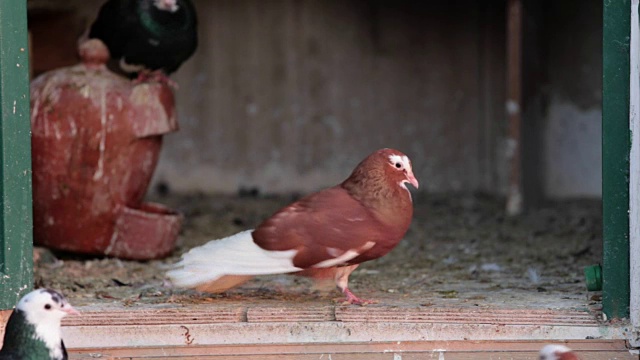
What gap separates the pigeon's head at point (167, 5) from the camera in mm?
5238

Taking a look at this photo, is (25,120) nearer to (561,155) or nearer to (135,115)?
(135,115)

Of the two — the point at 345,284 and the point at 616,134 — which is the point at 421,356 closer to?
the point at 345,284

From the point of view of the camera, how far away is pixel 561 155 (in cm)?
782

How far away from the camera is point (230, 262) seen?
3863 mm

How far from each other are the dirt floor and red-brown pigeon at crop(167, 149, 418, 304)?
27 cm

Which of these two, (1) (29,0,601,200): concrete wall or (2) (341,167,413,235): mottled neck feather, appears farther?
(1) (29,0,601,200): concrete wall

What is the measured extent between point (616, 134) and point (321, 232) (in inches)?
39.2

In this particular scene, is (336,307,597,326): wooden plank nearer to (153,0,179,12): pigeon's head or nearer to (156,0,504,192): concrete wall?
(153,0,179,12): pigeon's head

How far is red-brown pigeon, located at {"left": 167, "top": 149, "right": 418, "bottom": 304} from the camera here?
12.6 feet

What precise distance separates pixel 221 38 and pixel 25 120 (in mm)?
4131

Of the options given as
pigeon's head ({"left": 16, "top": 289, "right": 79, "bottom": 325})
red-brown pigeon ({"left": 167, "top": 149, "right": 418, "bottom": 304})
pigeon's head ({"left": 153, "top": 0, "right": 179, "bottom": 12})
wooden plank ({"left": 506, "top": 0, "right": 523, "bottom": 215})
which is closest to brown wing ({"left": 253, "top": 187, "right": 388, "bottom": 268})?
red-brown pigeon ({"left": 167, "top": 149, "right": 418, "bottom": 304})

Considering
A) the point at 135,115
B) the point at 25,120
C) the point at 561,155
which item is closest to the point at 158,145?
the point at 135,115

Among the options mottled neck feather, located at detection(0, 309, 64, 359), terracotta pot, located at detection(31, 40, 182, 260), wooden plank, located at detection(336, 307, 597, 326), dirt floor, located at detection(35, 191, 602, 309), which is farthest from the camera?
terracotta pot, located at detection(31, 40, 182, 260)

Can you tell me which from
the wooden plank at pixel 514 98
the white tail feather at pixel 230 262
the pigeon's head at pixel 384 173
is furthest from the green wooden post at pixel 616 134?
the wooden plank at pixel 514 98
